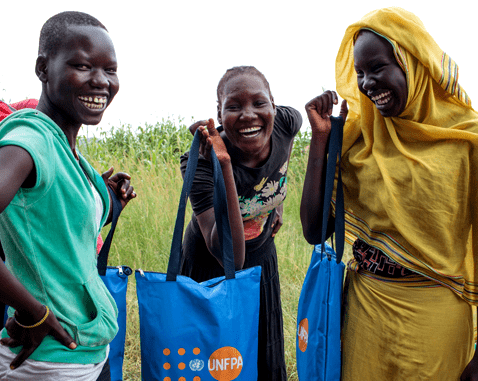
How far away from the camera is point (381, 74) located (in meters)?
1.60

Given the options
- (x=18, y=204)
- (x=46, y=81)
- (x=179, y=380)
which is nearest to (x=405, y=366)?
(x=179, y=380)

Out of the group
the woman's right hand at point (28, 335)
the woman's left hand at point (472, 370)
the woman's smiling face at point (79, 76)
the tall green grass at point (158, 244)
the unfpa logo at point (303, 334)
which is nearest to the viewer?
the woman's right hand at point (28, 335)

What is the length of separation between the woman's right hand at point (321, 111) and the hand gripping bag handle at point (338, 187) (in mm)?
43

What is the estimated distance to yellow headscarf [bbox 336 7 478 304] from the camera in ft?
5.13

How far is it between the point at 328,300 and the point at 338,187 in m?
0.47

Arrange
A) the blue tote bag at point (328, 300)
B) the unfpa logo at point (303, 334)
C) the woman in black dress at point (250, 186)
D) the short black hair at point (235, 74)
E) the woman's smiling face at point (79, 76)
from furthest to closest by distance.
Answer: the short black hair at point (235, 74)
the woman in black dress at point (250, 186)
the unfpa logo at point (303, 334)
the blue tote bag at point (328, 300)
the woman's smiling face at point (79, 76)

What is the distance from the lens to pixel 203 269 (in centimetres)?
232

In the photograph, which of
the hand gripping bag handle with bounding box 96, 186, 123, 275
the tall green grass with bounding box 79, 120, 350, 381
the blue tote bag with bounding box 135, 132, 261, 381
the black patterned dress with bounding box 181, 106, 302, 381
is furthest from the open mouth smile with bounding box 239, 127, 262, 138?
the tall green grass with bounding box 79, 120, 350, 381

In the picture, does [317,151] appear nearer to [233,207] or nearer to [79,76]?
[233,207]

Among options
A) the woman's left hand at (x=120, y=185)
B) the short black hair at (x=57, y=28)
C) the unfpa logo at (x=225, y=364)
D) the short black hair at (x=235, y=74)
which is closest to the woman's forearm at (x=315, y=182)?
the short black hair at (x=235, y=74)

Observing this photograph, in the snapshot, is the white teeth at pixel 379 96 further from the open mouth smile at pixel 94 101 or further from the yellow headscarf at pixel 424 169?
the open mouth smile at pixel 94 101

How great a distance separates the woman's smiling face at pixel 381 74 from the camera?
1598mm

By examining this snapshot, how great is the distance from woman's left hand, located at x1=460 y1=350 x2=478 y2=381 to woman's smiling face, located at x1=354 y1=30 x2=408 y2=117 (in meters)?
0.97

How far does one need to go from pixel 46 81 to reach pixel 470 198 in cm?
155
